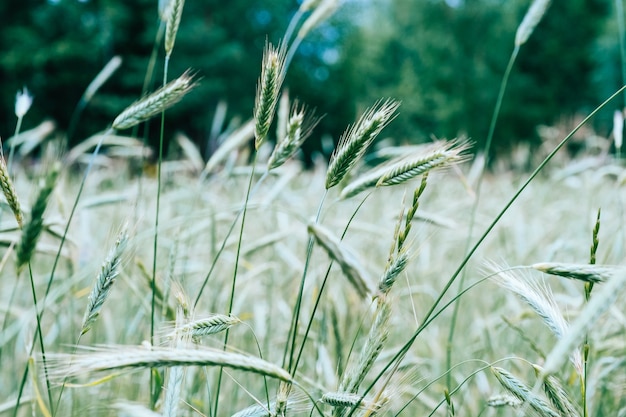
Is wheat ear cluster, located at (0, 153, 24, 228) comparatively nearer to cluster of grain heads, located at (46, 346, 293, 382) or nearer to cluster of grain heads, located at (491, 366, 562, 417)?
cluster of grain heads, located at (46, 346, 293, 382)

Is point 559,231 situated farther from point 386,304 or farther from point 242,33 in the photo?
point 242,33

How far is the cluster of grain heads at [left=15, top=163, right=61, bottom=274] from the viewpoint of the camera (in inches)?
19.5

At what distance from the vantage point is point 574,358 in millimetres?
765

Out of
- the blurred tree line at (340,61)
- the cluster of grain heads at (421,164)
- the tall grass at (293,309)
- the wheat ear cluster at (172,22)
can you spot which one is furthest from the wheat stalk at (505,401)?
the blurred tree line at (340,61)

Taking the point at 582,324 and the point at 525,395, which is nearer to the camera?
the point at 582,324

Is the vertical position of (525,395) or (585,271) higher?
(585,271)

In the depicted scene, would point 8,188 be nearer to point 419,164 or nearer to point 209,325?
point 209,325

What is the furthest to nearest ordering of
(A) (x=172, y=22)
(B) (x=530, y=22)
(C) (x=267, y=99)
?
1. (B) (x=530, y=22)
2. (A) (x=172, y=22)
3. (C) (x=267, y=99)

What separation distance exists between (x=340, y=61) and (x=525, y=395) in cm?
2539

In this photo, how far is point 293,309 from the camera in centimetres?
132

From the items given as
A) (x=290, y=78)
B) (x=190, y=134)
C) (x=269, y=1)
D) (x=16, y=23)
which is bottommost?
(x=190, y=134)

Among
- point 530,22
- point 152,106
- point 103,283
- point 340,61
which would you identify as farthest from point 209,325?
point 340,61

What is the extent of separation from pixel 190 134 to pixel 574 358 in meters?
21.7

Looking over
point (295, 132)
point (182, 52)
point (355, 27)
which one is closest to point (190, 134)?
point (182, 52)
